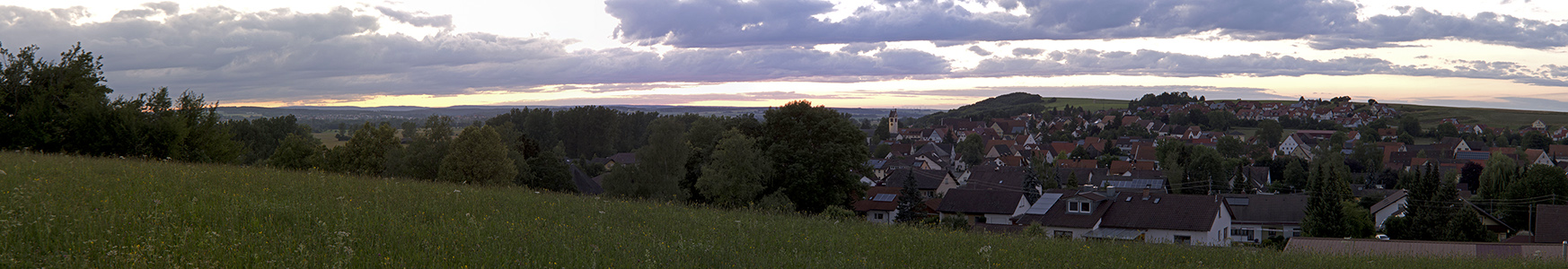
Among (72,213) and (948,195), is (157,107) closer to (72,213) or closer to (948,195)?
(72,213)

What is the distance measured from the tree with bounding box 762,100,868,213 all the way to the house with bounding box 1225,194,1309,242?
18.4 meters

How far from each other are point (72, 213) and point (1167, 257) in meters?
10.3

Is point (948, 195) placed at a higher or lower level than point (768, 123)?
lower

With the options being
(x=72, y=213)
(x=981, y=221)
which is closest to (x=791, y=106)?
(x=981, y=221)

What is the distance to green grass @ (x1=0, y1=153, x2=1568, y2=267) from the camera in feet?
19.9

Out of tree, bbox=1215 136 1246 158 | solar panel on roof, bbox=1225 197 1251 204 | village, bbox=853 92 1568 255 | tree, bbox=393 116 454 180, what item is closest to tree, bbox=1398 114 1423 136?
village, bbox=853 92 1568 255

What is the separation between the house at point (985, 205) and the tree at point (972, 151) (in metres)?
72.8

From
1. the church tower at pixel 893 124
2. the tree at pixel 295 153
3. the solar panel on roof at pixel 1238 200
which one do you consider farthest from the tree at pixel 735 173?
the church tower at pixel 893 124

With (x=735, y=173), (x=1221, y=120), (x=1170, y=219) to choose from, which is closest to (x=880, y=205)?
(x=1170, y=219)

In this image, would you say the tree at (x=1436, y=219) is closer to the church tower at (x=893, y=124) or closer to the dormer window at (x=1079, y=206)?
the dormer window at (x=1079, y=206)

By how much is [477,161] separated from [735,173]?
35.6 feet

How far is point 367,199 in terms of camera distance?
991cm

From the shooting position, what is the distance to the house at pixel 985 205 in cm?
4612

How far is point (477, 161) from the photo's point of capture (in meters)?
34.5
